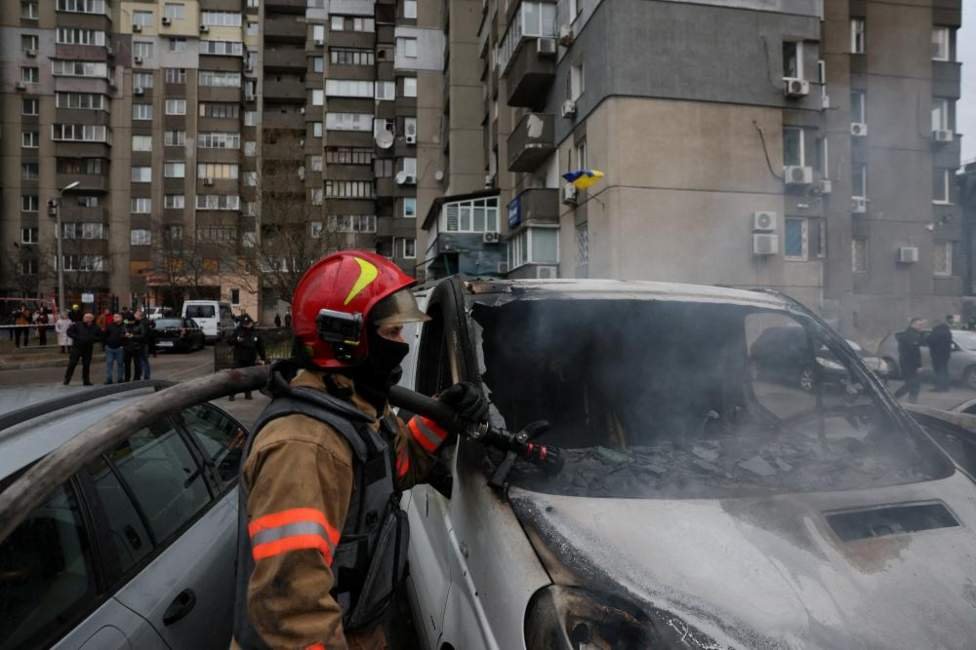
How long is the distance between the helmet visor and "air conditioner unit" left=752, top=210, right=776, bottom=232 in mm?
14912

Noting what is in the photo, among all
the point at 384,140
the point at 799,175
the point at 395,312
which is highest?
the point at 384,140

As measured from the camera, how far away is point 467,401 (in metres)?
1.86

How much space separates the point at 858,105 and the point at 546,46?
39.5ft

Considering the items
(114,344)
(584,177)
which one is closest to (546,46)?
(584,177)

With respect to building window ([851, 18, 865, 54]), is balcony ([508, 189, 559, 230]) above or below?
below

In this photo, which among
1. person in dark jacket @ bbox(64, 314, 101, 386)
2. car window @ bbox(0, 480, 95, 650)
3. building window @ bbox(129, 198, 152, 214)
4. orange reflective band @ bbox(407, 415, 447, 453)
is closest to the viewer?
→ car window @ bbox(0, 480, 95, 650)

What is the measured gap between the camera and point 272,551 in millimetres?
1203

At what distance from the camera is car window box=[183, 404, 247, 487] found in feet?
8.90

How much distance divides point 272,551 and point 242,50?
51.4m

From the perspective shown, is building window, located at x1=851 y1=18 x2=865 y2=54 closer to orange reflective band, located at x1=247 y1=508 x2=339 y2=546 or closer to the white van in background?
orange reflective band, located at x1=247 y1=508 x2=339 y2=546

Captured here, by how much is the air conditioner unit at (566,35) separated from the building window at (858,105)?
1136 cm

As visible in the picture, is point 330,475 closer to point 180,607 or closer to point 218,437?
point 180,607

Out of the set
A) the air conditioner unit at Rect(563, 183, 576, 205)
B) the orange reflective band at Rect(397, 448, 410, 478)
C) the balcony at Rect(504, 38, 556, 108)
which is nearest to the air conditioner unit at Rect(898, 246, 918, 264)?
the air conditioner unit at Rect(563, 183, 576, 205)

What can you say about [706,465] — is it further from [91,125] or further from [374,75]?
[91,125]
